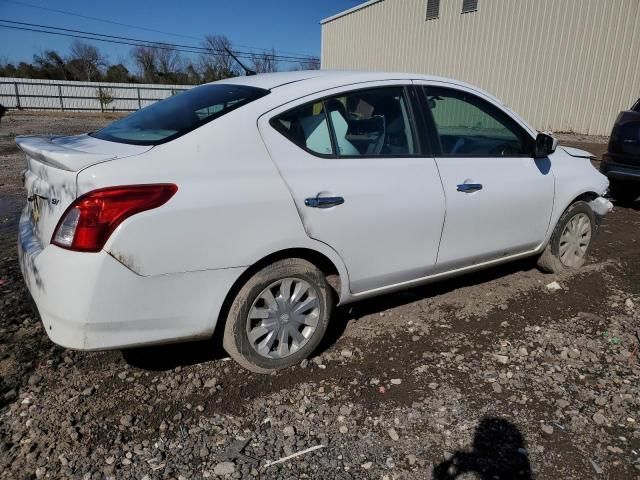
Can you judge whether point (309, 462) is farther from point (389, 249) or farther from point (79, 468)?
point (389, 249)

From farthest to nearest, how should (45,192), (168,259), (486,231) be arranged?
(486,231)
(45,192)
(168,259)

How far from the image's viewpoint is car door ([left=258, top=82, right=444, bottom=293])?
2805mm

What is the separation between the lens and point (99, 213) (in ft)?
7.45

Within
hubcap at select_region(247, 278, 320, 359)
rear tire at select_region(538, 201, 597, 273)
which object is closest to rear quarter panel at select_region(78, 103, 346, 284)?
hubcap at select_region(247, 278, 320, 359)

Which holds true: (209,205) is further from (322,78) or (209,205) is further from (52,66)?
(52,66)

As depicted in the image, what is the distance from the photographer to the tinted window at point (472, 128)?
11.6 ft

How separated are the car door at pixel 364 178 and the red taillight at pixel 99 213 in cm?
77

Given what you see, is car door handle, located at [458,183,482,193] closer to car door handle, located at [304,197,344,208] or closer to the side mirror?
the side mirror

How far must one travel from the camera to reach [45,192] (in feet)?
8.44

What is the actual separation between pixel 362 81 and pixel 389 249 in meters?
1.07

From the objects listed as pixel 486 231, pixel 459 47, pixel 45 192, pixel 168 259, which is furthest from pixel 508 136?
pixel 459 47

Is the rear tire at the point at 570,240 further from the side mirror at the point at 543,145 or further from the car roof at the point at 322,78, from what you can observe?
the car roof at the point at 322,78

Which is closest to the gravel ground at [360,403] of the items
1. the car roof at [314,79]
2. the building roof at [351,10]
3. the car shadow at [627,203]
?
the car roof at [314,79]

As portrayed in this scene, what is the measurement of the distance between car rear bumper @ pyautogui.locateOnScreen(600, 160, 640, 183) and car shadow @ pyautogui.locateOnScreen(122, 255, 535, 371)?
2.69 meters
